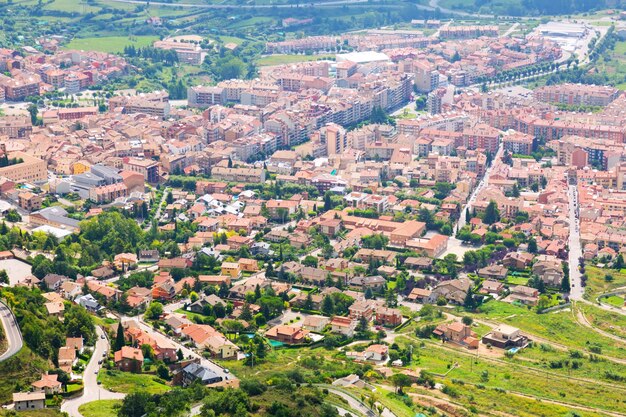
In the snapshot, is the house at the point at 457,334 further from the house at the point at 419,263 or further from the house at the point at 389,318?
the house at the point at 419,263

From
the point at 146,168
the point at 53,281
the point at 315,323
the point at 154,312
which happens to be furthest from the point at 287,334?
the point at 146,168

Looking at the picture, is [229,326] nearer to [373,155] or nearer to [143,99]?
[373,155]

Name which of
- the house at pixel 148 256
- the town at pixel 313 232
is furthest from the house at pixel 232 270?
the house at pixel 148 256

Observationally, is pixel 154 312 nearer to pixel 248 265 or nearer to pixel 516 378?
pixel 248 265

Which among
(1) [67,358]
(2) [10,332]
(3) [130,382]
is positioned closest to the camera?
(3) [130,382]

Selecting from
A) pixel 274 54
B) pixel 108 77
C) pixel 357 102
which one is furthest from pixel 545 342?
pixel 274 54

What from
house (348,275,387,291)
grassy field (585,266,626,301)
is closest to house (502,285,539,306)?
grassy field (585,266,626,301)
